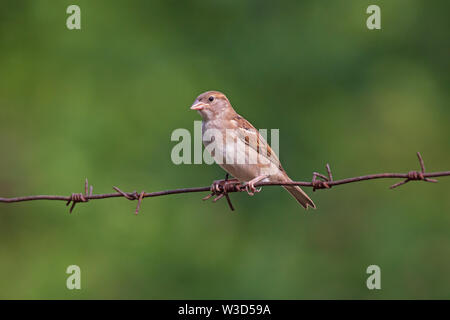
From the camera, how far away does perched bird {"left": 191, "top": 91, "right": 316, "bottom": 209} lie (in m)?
5.79

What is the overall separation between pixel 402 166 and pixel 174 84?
360 centimetres

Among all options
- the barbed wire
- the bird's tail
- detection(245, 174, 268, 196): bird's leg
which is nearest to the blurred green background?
the bird's tail

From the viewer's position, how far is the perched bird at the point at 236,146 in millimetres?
5785

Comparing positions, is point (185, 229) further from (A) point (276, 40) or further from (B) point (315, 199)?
(A) point (276, 40)

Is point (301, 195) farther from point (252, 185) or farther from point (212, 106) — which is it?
point (252, 185)

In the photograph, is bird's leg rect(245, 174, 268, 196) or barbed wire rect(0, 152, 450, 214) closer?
barbed wire rect(0, 152, 450, 214)

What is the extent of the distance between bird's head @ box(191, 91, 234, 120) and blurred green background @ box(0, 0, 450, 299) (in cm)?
368

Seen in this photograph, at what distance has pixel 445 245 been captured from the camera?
10.7 m

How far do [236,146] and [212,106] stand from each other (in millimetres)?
487

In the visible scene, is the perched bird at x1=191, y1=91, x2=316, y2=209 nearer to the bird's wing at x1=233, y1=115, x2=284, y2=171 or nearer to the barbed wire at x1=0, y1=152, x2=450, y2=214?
the bird's wing at x1=233, y1=115, x2=284, y2=171

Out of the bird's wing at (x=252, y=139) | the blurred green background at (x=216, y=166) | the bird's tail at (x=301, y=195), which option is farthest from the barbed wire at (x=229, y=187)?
the blurred green background at (x=216, y=166)

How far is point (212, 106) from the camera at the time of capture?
615cm

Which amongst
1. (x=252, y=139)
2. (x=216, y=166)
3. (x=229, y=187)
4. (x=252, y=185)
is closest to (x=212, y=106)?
(x=252, y=139)

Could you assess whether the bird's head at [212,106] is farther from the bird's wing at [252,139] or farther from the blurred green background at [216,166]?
the blurred green background at [216,166]
